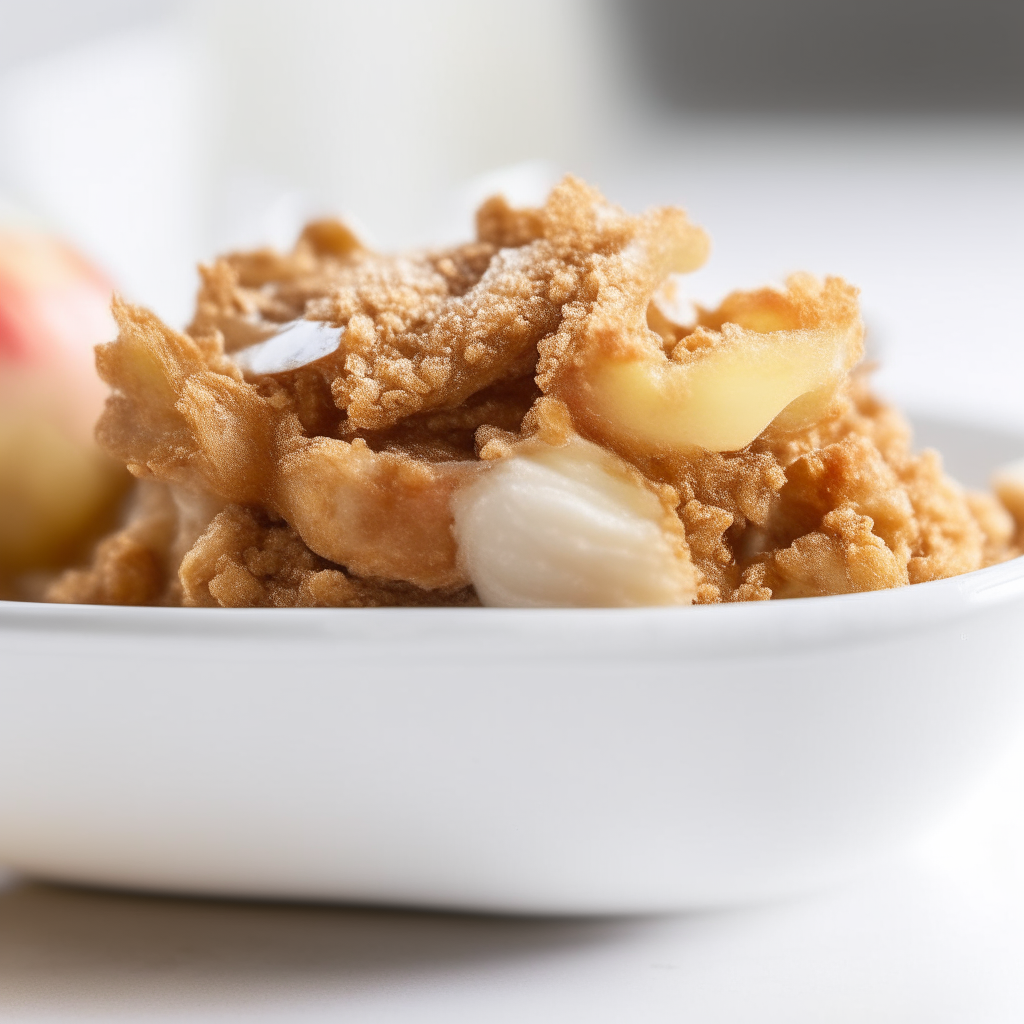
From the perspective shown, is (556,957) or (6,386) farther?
(6,386)

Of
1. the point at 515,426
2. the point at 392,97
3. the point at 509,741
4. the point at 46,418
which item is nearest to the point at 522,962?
the point at 509,741

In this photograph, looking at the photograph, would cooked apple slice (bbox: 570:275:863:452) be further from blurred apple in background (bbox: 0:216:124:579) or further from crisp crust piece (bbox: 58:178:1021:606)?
blurred apple in background (bbox: 0:216:124:579)

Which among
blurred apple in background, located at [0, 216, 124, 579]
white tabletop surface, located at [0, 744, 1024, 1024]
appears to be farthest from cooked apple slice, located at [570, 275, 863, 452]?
blurred apple in background, located at [0, 216, 124, 579]

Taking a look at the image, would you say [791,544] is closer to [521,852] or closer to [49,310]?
[521,852]

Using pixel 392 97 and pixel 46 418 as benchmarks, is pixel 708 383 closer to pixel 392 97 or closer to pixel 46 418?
pixel 46 418

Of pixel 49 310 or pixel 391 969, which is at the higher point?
pixel 49 310

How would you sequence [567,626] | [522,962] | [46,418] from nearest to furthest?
[567,626] < [522,962] < [46,418]

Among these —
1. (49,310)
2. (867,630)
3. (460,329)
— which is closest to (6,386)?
(49,310)
